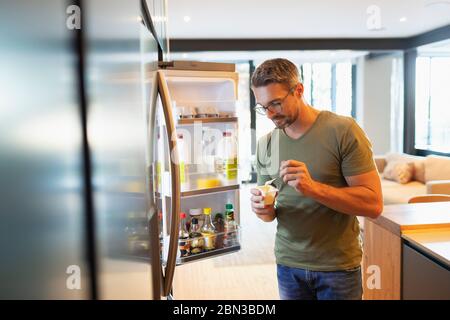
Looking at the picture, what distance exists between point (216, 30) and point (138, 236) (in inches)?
204

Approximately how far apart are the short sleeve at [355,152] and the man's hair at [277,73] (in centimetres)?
27

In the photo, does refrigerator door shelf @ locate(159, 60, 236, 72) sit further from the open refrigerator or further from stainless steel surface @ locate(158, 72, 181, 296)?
stainless steel surface @ locate(158, 72, 181, 296)

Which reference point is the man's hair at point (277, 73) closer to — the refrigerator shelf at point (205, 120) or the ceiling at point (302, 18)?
the refrigerator shelf at point (205, 120)

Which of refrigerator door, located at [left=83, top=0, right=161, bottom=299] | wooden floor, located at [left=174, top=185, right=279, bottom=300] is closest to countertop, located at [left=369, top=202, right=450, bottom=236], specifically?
wooden floor, located at [left=174, top=185, right=279, bottom=300]

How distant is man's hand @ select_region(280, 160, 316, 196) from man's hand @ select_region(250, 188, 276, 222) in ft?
0.60

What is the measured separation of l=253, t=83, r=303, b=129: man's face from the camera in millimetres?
1410

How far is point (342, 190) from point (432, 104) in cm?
631

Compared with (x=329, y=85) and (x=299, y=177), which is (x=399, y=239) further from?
(x=329, y=85)

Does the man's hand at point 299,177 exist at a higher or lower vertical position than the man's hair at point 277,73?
lower

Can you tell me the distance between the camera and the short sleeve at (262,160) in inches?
62.7

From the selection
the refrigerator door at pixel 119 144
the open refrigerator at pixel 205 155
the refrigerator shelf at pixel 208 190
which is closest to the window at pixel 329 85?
the open refrigerator at pixel 205 155
